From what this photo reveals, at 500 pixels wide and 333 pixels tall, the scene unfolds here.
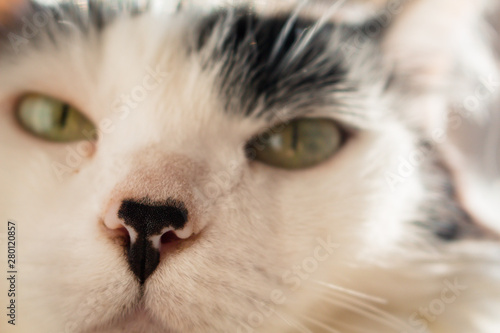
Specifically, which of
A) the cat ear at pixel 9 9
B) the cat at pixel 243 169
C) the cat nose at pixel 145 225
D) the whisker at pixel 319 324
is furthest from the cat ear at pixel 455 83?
the cat ear at pixel 9 9

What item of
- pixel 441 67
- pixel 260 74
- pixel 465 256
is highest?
pixel 441 67

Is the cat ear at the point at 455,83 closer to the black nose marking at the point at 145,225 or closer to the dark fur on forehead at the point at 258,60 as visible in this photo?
the dark fur on forehead at the point at 258,60

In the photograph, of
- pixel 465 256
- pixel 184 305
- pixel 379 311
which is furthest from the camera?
pixel 465 256

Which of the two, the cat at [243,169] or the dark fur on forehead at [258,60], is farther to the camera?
the dark fur on forehead at [258,60]

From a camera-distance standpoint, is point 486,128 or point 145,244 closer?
point 145,244

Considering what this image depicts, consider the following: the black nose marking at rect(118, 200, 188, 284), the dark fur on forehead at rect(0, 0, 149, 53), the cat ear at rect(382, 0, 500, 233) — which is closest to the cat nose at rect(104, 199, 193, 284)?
the black nose marking at rect(118, 200, 188, 284)

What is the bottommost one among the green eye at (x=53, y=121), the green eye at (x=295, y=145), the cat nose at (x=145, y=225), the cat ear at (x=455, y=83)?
the cat nose at (x=145, y=225)

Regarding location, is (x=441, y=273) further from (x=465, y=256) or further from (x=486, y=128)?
(x=486, y=128)

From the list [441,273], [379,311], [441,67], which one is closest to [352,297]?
[379,311]
